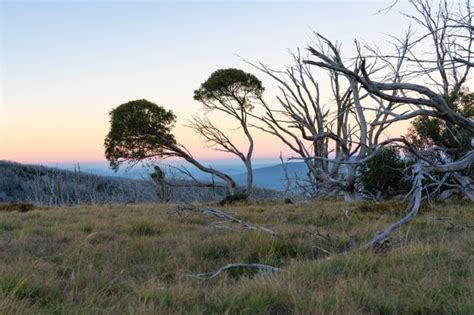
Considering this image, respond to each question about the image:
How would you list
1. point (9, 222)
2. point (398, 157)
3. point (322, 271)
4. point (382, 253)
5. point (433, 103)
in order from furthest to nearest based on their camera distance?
1. point (398, 157)
2. point (9, 222)
3. point (433, 103)
4. point (382, 253)
5. point (322, 271)

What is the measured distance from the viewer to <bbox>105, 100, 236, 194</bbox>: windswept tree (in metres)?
18.3

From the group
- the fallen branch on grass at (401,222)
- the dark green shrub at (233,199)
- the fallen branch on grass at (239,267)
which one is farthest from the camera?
the dark green shrub at (233,199)

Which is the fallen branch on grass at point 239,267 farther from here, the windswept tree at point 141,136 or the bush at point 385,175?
the windswept tree at point 141,136

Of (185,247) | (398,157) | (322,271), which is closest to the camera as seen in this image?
(322,271)

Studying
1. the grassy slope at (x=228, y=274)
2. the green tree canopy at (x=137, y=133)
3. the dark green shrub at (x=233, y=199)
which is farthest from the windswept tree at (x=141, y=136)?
the grassy slope at (x=228, y=274)

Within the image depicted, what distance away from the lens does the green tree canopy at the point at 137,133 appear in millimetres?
18344

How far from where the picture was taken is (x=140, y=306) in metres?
2.51

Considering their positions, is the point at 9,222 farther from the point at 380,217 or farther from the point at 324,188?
the point at 324,188

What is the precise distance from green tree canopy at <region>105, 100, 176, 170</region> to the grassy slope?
12618mm

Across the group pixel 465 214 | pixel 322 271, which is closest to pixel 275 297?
pixel 322 271

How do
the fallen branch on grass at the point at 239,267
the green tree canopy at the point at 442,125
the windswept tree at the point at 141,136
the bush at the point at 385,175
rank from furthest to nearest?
the windswept tree at the point at 141,136 < the green tree canopy at the point at 442,125 < the bush at the point at 385,175 < the fallen branch on grass at the point at 239,267

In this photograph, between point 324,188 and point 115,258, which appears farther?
point 324,188

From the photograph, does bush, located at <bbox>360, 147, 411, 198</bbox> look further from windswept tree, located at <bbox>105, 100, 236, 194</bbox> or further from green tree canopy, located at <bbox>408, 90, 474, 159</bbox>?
windswept tree, located at <bbox>105, 100, 236, 194</bbox>

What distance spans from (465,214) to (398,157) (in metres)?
3.61
